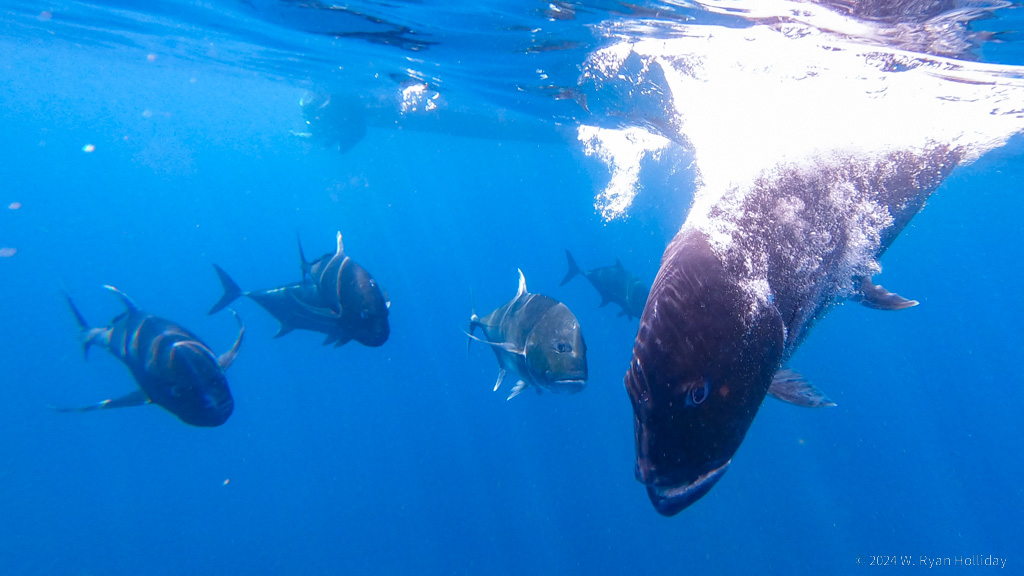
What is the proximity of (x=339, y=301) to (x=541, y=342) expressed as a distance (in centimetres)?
306

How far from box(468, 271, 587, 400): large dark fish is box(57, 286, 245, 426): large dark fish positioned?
3677mm

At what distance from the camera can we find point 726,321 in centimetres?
198

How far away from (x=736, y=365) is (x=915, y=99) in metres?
10.6

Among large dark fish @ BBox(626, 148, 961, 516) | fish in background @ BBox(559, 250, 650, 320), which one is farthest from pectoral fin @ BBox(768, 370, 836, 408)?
fish in background @ BBox(559, 250, 650, 320)

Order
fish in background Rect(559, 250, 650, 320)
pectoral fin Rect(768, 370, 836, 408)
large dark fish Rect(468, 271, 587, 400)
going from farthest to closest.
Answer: fish in background Rect(559, 250, 650, 320) < large dark fish Rect(468, 271, 587, 400) < pectoral fin Rect(768, 370, 836, 408)

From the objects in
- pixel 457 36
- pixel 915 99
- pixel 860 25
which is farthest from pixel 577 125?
pixel 860 25

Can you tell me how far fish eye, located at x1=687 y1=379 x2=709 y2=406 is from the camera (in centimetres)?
187

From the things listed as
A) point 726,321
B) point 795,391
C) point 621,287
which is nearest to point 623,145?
point 621,287

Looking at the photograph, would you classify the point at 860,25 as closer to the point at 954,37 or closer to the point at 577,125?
the point at 954,37

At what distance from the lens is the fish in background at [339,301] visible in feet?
21.8

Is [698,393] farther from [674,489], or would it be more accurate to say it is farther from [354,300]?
[354,300]

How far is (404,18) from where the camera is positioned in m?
10.6

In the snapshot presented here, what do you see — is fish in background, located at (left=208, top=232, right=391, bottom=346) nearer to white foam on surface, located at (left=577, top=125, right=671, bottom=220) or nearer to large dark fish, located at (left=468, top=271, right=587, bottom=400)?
large dark fish, located at (left=468, top=271, right=587, bottom=400)

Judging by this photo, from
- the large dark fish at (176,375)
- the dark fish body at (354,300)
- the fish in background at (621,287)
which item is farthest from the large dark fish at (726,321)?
the fish in background at (621,287)
